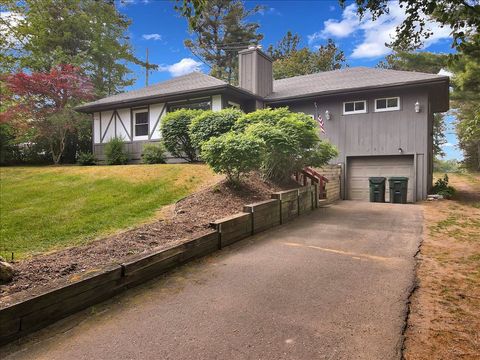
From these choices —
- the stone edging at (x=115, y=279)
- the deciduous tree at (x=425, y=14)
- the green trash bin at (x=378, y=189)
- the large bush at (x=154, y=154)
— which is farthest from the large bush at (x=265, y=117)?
the green trash bin at (x=378, y=189)

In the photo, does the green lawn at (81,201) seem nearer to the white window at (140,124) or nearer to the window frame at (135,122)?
the window frame at (135,122)

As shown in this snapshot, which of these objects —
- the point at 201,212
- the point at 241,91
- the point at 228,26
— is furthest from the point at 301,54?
the point at 201,212

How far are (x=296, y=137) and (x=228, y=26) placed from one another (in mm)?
25423

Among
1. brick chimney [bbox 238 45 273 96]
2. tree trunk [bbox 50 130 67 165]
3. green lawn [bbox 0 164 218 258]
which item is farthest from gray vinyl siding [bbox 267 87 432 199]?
tree trunk [bbox 50 130 67 165]

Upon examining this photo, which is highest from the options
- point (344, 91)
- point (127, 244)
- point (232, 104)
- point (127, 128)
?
point (344, 91)

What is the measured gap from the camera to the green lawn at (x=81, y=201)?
191 inches

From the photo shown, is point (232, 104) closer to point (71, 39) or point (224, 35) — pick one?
point (71, 39)

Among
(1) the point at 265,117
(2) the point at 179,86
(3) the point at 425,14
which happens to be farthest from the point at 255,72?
(3) the point at 425,14

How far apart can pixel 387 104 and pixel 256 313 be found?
12.5 meters

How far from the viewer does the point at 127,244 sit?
4148 mm

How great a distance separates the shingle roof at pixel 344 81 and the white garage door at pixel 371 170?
3.05 m

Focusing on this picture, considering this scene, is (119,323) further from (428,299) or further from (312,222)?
(312,222)

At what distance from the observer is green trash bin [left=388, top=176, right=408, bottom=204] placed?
11.7 m

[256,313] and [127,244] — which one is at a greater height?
[127,244]
